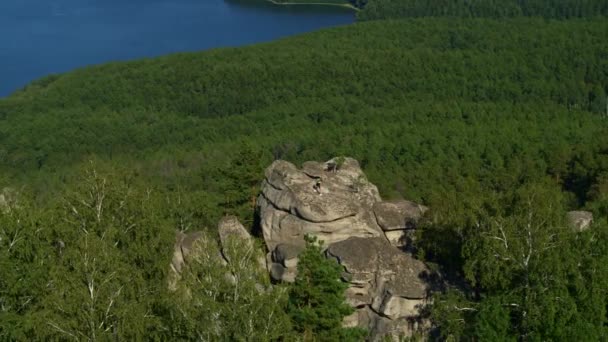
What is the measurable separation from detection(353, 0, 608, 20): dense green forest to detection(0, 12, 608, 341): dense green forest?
277 inches

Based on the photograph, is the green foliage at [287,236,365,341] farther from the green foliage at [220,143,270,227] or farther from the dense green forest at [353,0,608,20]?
the dense green forest at [353,0,608,20]

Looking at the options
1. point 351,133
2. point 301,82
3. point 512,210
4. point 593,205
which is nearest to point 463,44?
point 301,82

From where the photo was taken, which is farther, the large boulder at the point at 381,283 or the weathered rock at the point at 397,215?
the weathered rock at the point at 397,215

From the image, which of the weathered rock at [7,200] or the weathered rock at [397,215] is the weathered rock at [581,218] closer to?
the weathered rock at [397,215]

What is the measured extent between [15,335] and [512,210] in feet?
35.0

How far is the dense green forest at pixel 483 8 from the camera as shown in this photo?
3499 inches

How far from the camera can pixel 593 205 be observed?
2341 cm

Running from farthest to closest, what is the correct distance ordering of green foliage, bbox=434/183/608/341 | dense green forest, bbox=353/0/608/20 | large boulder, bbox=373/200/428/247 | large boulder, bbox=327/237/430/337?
dense green forest, bbox=353/0/608/20, large boulder, bbox=373/200/428/247, large boulder, bbox=327/237/430/337, green foliage, bbox=434/183/608/341

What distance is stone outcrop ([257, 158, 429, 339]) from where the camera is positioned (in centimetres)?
1864

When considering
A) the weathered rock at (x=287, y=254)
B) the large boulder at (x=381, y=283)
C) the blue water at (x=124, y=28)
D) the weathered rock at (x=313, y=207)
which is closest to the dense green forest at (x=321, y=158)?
the large boulder at (x=381, y=283)

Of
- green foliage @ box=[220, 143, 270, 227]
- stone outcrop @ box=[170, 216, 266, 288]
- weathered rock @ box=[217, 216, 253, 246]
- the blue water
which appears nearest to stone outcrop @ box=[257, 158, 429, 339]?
weathered rock @ box=[217, 216, 253, 246]

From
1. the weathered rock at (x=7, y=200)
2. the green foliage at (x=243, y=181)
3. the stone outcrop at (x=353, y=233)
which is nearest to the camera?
the stone outcrop at (x=353, y=233)

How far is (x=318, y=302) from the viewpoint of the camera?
1695 centimetres

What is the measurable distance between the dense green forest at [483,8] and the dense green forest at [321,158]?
7030 mm
